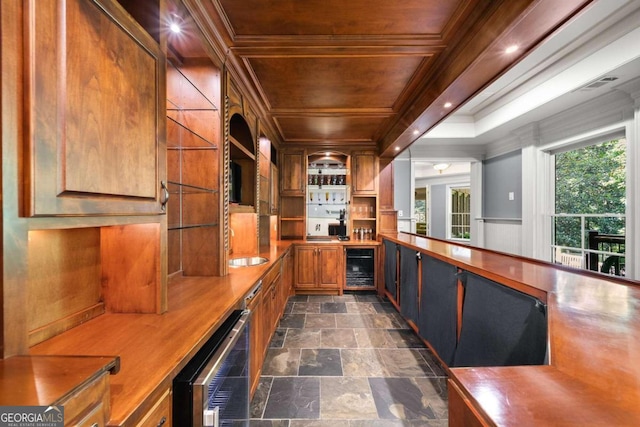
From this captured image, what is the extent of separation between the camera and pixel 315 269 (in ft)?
13.6

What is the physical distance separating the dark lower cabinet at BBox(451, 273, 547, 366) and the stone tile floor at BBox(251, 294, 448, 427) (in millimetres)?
431

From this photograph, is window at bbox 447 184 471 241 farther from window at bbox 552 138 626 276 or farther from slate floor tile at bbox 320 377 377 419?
slate floor tile at bbox 320 377 377 419

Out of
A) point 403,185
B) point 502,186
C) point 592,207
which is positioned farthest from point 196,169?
point 502,186

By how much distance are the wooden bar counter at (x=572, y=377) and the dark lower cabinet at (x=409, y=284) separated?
1.59 metres

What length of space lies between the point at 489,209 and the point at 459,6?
4482 mm

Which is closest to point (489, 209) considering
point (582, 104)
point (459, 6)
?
point (582, 104)

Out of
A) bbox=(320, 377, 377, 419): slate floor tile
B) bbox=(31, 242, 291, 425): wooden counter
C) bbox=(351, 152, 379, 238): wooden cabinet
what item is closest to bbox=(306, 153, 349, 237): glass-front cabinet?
bbox=(351, 152, 379, 238): wooden cabinet

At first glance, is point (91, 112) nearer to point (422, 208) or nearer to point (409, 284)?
point (409, 284)

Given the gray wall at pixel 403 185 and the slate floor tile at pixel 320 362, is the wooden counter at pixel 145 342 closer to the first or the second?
the slate floor tile at pixel 320 362

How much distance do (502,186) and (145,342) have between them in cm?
563

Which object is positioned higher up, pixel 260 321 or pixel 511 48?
pixel 511 48

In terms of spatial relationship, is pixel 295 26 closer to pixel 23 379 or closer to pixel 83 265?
pixel 83 265

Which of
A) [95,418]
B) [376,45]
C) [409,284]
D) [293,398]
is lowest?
[293,398]

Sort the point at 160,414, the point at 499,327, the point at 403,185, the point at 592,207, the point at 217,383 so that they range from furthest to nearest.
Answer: the point at 403,185, the point at 592,207, the point at 499,327, the point at 217,383, the point at 160,414
